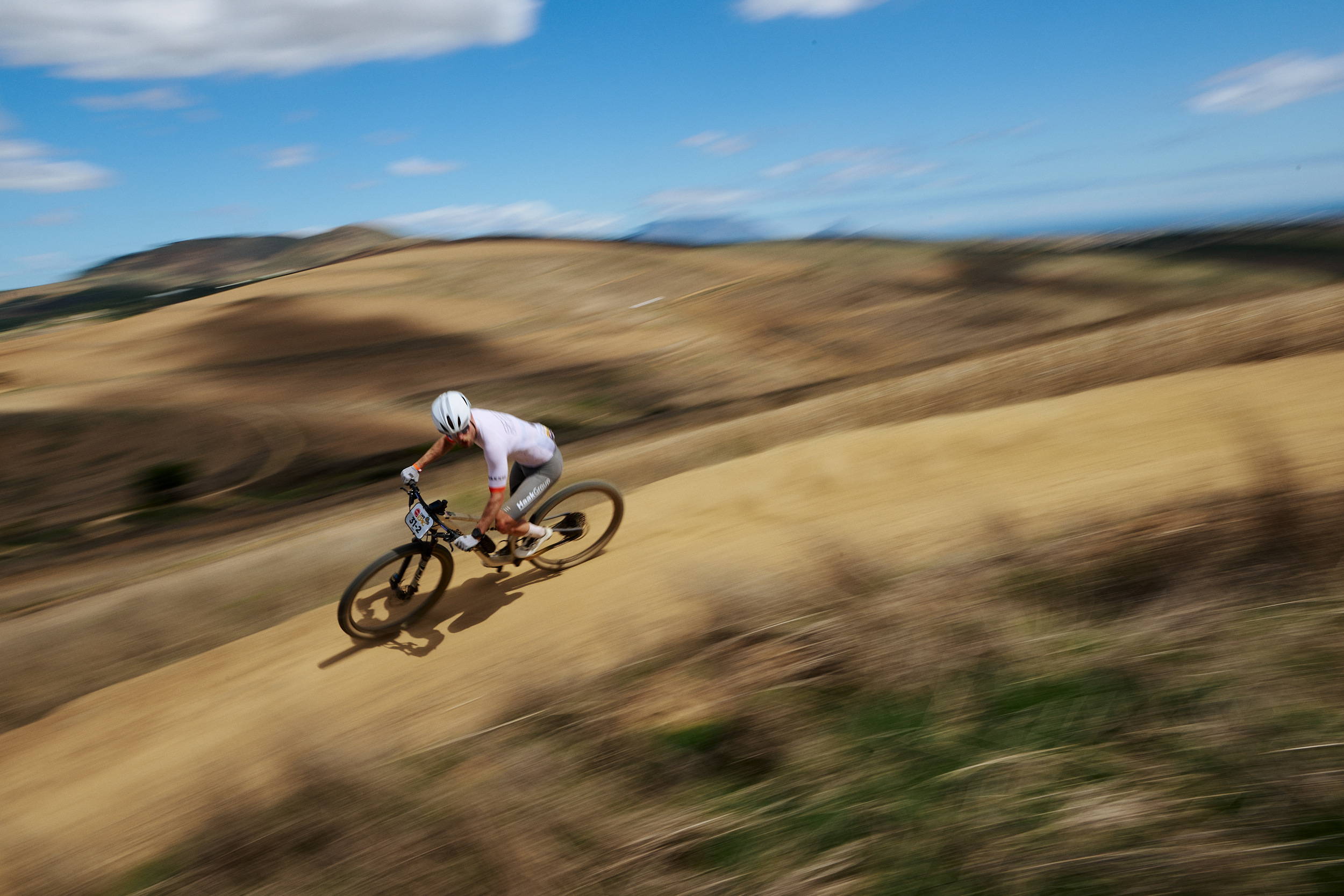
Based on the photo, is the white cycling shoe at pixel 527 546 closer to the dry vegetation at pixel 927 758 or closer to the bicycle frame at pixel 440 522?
the bicycle frame at pixel 440 522

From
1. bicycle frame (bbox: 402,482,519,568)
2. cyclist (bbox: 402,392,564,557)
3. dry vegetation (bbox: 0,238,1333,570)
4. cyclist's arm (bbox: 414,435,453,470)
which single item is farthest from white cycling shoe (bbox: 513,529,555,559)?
dry vegetation (bbox: 0,238,1333,570)

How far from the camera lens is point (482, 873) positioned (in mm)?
3586

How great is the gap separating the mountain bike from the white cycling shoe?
21 mm

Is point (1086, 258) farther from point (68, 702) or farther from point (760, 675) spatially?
point (68, 702)

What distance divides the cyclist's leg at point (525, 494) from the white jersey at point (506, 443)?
0.25 feet

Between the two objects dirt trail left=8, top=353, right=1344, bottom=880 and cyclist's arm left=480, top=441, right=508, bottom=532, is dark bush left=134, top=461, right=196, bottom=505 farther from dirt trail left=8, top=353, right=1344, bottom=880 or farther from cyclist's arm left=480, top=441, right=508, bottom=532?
cyclist's arm left=480, top=441, right=508, bottom=532

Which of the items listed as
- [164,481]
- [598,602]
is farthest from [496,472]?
[164,481]

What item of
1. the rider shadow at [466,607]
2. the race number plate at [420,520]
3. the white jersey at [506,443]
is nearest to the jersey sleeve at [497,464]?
the white jersey at [506,443]

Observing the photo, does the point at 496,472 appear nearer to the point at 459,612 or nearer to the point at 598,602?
the point at 598,602

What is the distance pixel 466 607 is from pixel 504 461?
174 cm

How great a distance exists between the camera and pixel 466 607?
7.11 meters

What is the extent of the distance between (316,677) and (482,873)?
11.7ft

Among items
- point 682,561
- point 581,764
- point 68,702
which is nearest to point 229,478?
point 68,702

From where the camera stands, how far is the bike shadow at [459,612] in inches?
263
